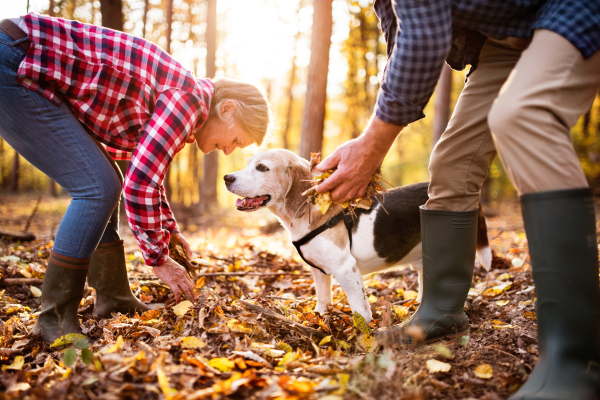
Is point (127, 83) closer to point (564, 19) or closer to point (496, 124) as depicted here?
point (496, 124)

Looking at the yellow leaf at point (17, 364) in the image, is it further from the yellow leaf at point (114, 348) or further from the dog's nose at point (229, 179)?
the dog's nose at point (229, 179)

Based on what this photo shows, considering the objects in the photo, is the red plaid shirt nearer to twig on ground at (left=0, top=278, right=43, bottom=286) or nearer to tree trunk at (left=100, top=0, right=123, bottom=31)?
twig on ground at (left=0, top=278, right=43, bottom=286)

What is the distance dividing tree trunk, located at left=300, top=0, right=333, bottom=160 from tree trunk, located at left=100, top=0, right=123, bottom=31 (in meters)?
3.34

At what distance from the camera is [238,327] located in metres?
2.27

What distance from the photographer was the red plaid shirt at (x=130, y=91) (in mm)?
2359

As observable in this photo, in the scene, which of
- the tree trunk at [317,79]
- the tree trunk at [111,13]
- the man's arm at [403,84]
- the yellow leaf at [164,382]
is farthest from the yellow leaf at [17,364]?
the tree trunk at [111,13]

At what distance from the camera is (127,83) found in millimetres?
2486

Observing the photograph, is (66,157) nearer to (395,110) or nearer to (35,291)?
(35,291)

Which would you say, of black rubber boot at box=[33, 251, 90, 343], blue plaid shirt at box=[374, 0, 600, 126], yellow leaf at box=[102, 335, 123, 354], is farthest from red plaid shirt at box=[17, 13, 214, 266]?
blue plaid shirt at box=[374, 0, 600, 126]

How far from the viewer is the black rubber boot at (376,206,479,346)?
241 cm

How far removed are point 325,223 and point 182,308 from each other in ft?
4.03

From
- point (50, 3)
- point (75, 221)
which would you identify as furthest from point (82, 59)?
point (50, 3)

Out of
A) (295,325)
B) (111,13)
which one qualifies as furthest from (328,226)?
(111,13)

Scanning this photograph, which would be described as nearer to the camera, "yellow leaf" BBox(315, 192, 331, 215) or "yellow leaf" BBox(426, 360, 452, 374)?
"yellow leaf" BBox(426, 360, 452, 374)
